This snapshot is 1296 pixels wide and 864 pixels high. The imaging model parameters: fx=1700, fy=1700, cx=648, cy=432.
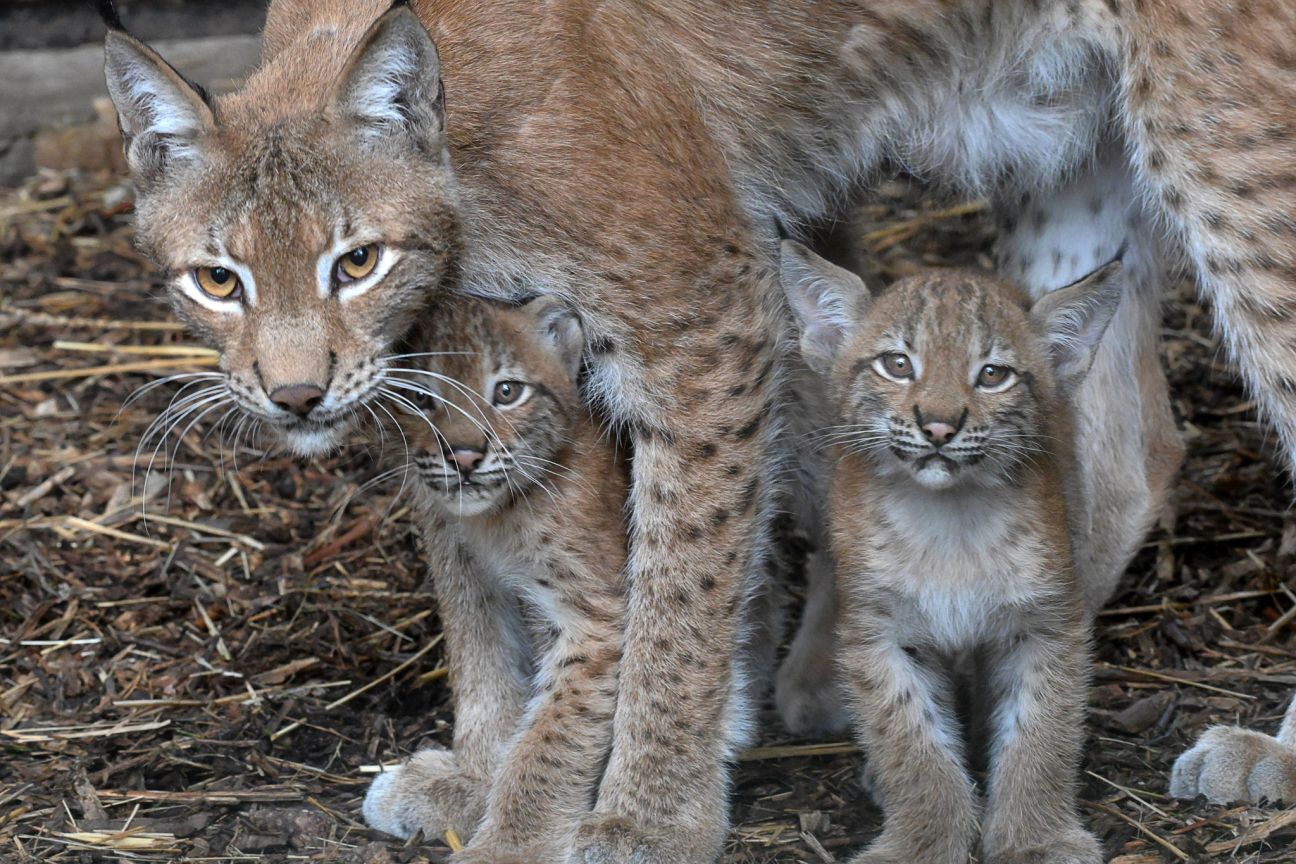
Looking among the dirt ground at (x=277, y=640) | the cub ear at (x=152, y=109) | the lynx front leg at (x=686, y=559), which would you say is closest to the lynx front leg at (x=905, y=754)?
the dirt ground at (x=277, y=640)

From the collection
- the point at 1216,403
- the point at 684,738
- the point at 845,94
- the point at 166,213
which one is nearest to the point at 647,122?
the point at 845,94

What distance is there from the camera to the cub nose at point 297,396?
368 centimetres

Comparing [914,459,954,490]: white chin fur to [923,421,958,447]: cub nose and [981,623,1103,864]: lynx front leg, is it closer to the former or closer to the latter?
[923,421,958,447]: cub nose

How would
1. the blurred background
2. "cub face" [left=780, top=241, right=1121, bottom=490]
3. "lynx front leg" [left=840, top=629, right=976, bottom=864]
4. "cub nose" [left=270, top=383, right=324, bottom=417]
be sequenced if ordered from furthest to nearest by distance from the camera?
1. the blurred background
2. "lynx front leg" [left=840, top=629, right=976, bottom=864]
3. "cub face" [left=780, top=241, right=1121, bottom=490]
4. "cub nose" [left=270, top=383, right=324, bottom=417]

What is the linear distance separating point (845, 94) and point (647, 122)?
785 millimetres

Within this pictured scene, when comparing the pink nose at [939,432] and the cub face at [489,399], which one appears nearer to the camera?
the pink nose at [939,432]

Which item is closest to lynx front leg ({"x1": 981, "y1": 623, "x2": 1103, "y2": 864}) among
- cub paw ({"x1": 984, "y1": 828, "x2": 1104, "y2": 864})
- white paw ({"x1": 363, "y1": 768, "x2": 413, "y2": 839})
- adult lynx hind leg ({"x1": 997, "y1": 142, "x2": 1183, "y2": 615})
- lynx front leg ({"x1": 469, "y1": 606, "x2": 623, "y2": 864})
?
cub paw ({"x1": 984, "y1": 828, "x2": 1104, "y2": 864})

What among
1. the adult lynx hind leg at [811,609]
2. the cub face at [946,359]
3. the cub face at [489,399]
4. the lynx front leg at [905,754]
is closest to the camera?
the cub face at [946,359]

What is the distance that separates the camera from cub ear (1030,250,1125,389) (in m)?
4.06

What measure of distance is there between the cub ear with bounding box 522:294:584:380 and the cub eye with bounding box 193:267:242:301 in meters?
0.72

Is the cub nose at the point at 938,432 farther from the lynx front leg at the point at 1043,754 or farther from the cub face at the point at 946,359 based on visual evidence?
the lynx front leg at the point at 1043,754

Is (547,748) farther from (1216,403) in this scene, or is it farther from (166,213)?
(1216,403)

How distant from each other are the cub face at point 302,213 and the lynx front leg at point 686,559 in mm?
645

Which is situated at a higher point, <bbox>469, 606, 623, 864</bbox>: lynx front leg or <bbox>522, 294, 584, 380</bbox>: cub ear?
<bbox>522, 294, 584, 380</bbox>: cub ear
